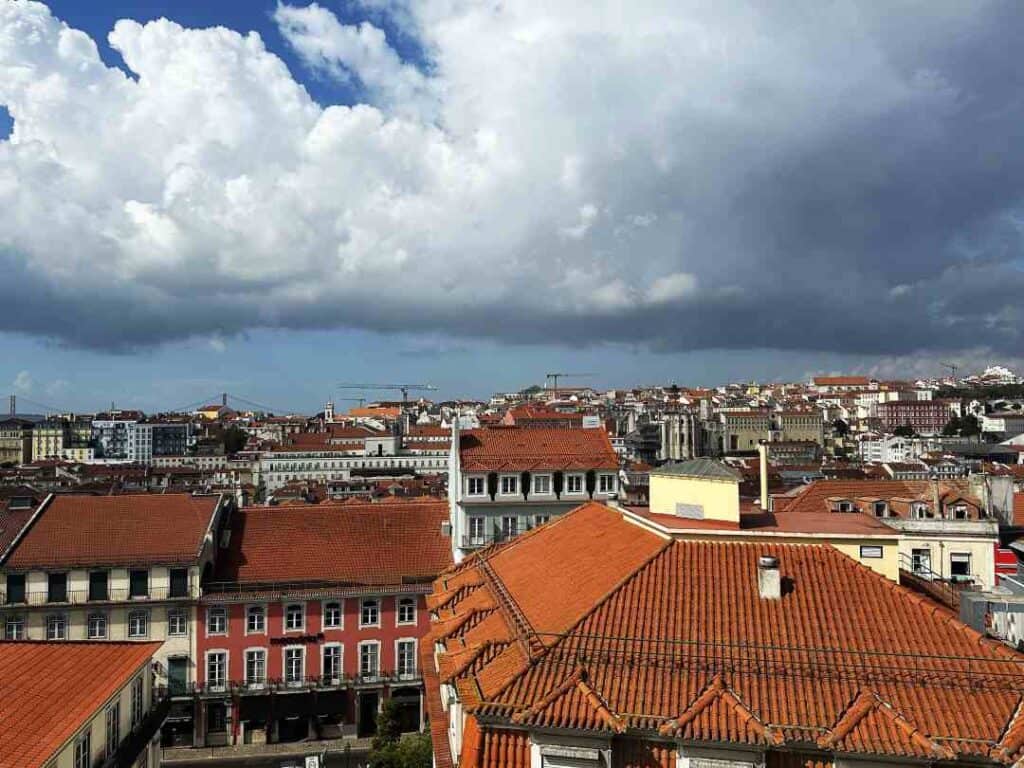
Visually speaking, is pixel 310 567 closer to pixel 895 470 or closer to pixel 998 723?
pixel 998 723

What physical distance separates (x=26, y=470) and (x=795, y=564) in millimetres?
136420

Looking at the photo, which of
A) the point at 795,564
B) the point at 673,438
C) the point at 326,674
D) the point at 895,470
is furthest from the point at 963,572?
the point at 673,438

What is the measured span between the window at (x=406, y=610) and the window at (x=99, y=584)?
13.0 m

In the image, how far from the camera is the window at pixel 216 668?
38500 millimetres

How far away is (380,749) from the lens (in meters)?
28.0

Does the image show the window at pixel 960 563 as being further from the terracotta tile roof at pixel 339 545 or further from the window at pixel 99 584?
the window at pixel 99 584

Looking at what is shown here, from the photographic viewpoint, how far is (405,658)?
40188 mm

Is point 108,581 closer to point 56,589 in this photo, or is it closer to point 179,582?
point 56,589

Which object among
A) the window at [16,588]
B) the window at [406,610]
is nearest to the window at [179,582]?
the window at [16,588]

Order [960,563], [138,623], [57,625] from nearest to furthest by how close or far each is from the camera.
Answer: [960,563] → [57,625] → [138,623]

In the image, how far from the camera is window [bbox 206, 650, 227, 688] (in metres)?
38.5

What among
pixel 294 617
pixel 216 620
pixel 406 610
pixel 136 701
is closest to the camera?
pixel 136 701

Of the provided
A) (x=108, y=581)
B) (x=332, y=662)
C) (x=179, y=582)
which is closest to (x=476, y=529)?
(x=332, y=662)

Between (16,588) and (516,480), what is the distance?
22948 mm
